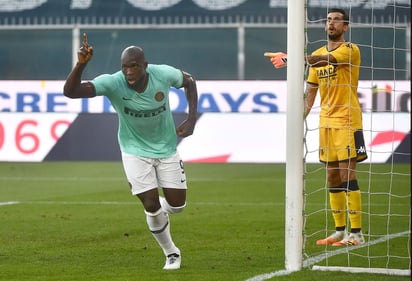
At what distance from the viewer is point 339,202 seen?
10.4m

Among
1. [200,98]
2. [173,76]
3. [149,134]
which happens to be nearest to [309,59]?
[173,76]

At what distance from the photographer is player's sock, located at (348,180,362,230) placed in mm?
10062

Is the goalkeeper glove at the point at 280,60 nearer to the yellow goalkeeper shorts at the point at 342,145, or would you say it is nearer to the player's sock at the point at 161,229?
the player's sock at the point at 161,229

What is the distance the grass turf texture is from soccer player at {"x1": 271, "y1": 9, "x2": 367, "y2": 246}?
51 centimetres

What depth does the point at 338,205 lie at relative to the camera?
1039 centimetres

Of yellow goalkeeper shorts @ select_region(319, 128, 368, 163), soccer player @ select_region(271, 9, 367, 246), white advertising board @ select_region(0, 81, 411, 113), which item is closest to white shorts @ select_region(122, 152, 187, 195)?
soccer player @ select_region(271, 9, 367, 246)

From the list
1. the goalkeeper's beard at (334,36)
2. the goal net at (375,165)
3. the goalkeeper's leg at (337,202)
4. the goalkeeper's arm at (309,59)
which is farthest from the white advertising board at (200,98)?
the goalkeeper's arm at (309,59)

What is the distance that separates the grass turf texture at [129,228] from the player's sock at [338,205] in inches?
21.5

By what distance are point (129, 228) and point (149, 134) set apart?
306 centimetres

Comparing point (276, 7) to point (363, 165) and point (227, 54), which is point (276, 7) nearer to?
point (227, 54)

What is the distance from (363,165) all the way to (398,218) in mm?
6592

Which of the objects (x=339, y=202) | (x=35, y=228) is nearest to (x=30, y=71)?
(x=35, y=228)

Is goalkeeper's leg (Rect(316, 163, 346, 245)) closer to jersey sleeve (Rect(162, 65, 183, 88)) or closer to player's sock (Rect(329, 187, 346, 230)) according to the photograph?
player's sock (Rect(329, 187, 346, 230))

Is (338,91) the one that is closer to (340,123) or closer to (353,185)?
(340,123)
